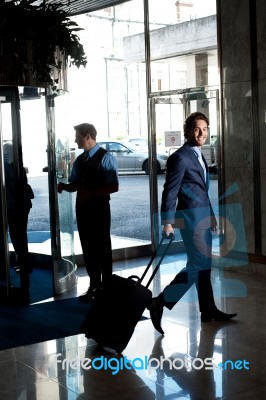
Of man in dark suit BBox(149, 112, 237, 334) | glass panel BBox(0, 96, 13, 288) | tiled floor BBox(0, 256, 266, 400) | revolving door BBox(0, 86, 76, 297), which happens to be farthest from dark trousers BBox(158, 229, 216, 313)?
glass panel BBox(0, 96, 13, 288)

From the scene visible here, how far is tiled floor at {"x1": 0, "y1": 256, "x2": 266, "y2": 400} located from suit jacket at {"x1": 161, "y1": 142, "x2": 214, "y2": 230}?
0.81m

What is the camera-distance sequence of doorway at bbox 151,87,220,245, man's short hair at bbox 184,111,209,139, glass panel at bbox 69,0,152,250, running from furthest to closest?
glass panel at bbox 69,0,152,250 < doorway at bbox 151,87,220,245 < man's short hair at bbox 184,111,209,139

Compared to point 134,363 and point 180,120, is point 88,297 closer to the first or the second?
point 134,363

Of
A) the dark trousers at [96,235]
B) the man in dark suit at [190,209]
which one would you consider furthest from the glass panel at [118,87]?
the man in dark suit at [190,209]

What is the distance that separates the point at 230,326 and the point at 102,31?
172 inches

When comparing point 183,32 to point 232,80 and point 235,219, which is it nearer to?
point 232,80

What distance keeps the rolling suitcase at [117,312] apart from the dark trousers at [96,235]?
4.36ft

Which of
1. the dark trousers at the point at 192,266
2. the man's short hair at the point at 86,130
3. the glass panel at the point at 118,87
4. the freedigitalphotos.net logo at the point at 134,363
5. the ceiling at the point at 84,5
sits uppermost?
the ceiling at the point at 84,5

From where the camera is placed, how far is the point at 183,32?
7711mm

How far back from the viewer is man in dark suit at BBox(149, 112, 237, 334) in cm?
478

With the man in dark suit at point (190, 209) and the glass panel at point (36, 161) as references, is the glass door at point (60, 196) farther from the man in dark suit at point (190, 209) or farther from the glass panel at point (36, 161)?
the man in dark suit at point (190, 209)

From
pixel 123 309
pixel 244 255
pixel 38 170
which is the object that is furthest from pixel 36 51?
pixel 244 255

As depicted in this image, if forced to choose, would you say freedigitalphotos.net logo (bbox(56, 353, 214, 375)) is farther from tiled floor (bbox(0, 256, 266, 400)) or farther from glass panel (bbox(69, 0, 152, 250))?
glass panel (bbox(69, 0, 152, 250))

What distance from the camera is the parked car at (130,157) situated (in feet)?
26.2
